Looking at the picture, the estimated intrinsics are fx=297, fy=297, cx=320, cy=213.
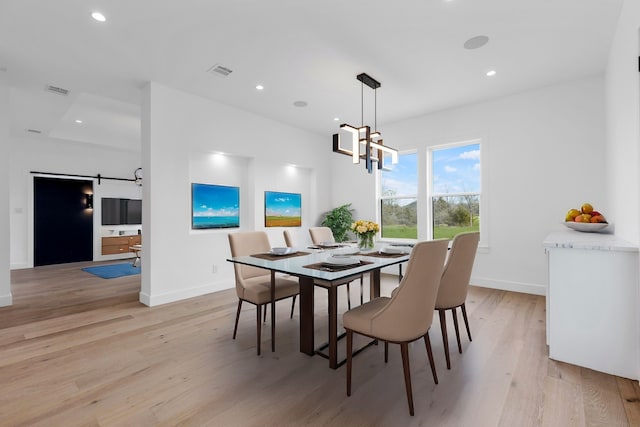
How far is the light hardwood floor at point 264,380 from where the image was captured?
1665 mm

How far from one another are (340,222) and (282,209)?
47.2 inches

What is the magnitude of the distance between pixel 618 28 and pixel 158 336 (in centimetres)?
507

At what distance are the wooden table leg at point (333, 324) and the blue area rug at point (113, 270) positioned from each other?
5.08 meters

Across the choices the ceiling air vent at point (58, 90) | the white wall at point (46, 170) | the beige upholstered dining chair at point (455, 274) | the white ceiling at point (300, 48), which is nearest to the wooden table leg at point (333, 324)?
the beige upholstered dining chair at point (455, 274)

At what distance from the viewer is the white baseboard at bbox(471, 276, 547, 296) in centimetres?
406

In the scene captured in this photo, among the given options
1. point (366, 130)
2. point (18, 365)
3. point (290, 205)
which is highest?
point (366, 130)

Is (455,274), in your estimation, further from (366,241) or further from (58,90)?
(58,90)

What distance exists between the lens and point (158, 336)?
9.20ft

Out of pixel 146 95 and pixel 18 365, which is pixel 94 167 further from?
pixel 18 365

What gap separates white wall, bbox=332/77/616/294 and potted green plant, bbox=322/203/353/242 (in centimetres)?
216

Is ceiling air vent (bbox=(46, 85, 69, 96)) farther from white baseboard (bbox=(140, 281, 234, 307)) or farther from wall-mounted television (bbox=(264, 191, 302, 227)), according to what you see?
wall-mounted television (bbox=(264, 191, 302, 227))

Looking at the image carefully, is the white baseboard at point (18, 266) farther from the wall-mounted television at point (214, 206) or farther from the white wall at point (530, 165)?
the white wall at point (530, 165)

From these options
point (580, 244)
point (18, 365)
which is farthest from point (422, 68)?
point (18, 365)

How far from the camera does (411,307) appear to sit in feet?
5.67
